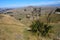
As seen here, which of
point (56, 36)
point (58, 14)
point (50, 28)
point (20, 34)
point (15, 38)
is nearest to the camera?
point (15, 38)

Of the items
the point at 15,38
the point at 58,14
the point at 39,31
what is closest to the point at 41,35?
the point at 39,31

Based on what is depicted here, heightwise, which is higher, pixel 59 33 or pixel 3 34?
pixel 3 34

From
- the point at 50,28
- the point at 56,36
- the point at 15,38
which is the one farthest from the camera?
the point at 50,28

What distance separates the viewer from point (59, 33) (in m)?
15.2

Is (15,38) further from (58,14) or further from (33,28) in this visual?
(58,14)

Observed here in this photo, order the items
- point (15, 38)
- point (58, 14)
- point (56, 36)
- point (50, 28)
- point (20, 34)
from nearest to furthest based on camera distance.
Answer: point (15, 38) → point (20, 34) → point (56, 36) → point (50, 28) → point (58, 14)

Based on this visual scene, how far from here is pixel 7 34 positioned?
40.5 feet

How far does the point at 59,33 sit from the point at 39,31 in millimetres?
1736

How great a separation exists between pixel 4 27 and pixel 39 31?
3.11 m

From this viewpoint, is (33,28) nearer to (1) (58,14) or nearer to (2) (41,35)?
(2) (41,35)

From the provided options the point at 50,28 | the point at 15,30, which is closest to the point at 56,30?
the point at 50,28

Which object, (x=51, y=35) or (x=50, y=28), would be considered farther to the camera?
(x=50, y=28)

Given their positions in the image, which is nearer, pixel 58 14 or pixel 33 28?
pixel 33 28

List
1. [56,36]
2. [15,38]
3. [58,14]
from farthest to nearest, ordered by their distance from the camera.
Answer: [58,14], [56,36], [15,38]
